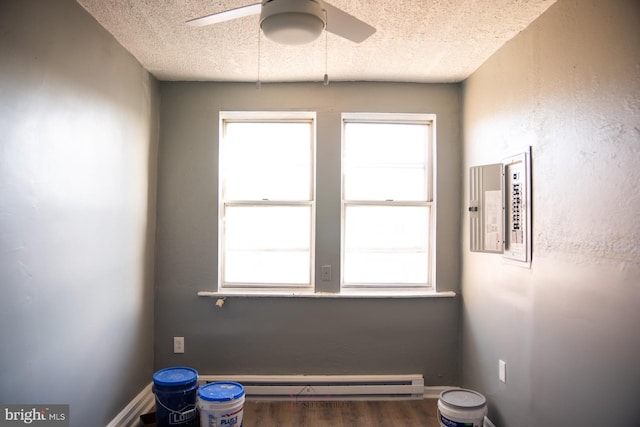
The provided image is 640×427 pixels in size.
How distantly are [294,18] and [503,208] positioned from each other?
168 cm

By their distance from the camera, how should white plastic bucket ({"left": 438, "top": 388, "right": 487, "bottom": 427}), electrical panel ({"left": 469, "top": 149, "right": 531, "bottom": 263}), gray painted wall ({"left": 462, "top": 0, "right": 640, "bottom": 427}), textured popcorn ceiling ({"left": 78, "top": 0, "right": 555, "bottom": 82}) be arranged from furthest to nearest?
white plastic bucket ({"left": 438, "top": 388, "right": 487, "bottom": 427}) < electrical panel ({"left": 469, "top": 149, "right": 531, "bottom": 263}) < textured popcorn ceiling ({"left": 78, "top": 0, "right": 555, "bottom": 82}) < gray painted wall ({"left": 462, "top": 0, "right": 640, "bottom": 427})

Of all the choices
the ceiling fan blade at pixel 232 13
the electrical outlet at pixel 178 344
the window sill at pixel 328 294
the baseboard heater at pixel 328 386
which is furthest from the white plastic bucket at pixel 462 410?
the ceiling fan blade at pixel 232 13

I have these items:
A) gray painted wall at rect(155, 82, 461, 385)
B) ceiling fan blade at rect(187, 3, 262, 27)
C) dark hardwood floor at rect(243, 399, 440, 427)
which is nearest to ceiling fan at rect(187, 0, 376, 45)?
ceiling fan blade at rect(187, 3, 262, 27)

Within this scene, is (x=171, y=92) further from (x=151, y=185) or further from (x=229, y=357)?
(x=229, y=357)

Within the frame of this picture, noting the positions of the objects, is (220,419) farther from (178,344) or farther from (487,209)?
(487,209)

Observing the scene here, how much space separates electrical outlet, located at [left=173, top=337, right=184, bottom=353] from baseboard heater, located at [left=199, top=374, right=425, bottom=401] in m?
0.28

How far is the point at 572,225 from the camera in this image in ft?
6.12

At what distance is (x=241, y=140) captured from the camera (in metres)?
3.33

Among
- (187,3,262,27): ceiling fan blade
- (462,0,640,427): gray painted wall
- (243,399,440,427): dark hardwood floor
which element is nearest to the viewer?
(462,0,640,427): gray painted wall

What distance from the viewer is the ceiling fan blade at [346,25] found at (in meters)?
1.69

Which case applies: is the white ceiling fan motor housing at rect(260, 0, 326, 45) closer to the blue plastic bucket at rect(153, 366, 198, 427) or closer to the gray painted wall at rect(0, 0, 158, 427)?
the gray painted wall at rect(0, 0, 158, 427)

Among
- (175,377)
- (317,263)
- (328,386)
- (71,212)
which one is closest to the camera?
(71,212)

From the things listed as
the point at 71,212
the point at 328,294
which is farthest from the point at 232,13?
the point at 328,294

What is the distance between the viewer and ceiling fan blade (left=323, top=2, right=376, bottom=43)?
1.69 meters
